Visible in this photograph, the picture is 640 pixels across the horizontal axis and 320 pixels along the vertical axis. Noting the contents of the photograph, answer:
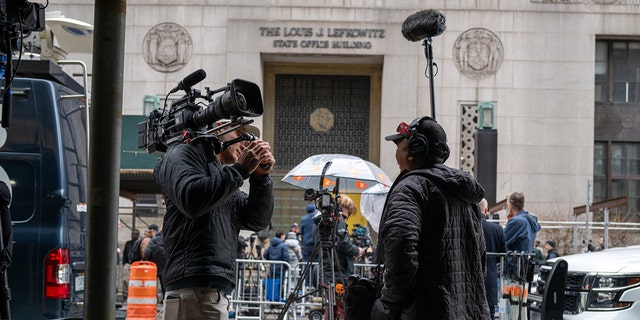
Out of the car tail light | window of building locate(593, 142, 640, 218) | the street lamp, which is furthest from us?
window of building locate(593, 142, 640, 218)

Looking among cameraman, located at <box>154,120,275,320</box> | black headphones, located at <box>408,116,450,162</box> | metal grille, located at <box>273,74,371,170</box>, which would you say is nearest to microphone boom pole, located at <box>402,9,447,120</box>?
black headphones, located at <box>408,116,450,162</box>

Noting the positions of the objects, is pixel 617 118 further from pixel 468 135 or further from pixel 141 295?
pixel 141 295

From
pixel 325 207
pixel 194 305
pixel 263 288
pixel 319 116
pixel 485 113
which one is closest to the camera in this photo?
pixel 194 305

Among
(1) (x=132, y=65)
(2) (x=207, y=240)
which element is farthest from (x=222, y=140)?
(1) (x=132, y=65)

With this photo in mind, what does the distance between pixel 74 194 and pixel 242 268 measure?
635 centimetres

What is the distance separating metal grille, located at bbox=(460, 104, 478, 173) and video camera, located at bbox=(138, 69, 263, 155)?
2307 cm

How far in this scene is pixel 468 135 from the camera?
93.4 ft

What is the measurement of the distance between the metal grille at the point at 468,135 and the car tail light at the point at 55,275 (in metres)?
20.7

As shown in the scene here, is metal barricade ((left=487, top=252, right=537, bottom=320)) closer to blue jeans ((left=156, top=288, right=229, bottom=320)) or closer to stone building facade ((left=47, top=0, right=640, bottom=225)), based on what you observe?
blue jeans ((left=156, top=288, right=229, bottom=320))

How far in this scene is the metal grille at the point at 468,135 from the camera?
28.3m

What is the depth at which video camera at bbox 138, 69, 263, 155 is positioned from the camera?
5.16 meters

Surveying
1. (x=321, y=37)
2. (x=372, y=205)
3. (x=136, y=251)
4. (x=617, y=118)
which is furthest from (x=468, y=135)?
(x=372, y=205)

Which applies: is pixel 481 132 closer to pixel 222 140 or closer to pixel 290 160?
pixel 290 160

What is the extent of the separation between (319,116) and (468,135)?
15.6ft
